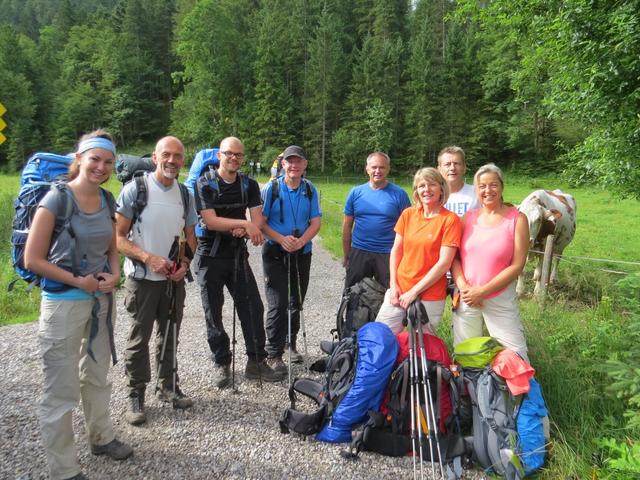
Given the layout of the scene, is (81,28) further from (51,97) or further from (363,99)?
(363,99)

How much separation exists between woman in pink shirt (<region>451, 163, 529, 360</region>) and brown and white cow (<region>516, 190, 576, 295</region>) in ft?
15.7

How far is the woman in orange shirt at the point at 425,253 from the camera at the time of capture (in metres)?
3.50

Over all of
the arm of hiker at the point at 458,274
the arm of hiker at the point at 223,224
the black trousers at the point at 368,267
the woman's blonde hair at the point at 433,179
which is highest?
the woman's blonde hair at the point at 433,179

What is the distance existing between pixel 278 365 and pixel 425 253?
2.08 meters

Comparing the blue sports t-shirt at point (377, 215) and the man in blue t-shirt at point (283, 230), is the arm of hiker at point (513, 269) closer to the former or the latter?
the blue sports t-shirt at point (377, 215)

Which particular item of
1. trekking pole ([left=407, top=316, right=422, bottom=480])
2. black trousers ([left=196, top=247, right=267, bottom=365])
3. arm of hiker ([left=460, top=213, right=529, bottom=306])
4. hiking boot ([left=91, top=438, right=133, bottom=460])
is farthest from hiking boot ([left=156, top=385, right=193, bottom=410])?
arm of hiker ([left=460, top=213, right=529, bottom=306])

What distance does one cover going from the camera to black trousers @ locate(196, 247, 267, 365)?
4117 millimetres

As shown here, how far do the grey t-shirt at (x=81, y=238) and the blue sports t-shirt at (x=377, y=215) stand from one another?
2629mm

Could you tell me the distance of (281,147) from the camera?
45781mm

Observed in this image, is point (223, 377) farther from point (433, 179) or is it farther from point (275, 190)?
point (433, 179)

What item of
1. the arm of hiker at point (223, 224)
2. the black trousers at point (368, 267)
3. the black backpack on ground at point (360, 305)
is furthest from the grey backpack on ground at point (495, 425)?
the arm of hiker at point (223, 224)

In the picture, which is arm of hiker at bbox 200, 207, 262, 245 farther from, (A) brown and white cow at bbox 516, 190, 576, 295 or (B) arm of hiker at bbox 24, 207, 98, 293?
(A) brown and white cow at bbox 516, 190, 576, 295

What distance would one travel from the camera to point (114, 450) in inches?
121

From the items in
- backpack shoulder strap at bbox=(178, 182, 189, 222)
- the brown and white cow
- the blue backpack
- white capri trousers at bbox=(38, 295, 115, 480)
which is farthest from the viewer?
the brown and white cow
